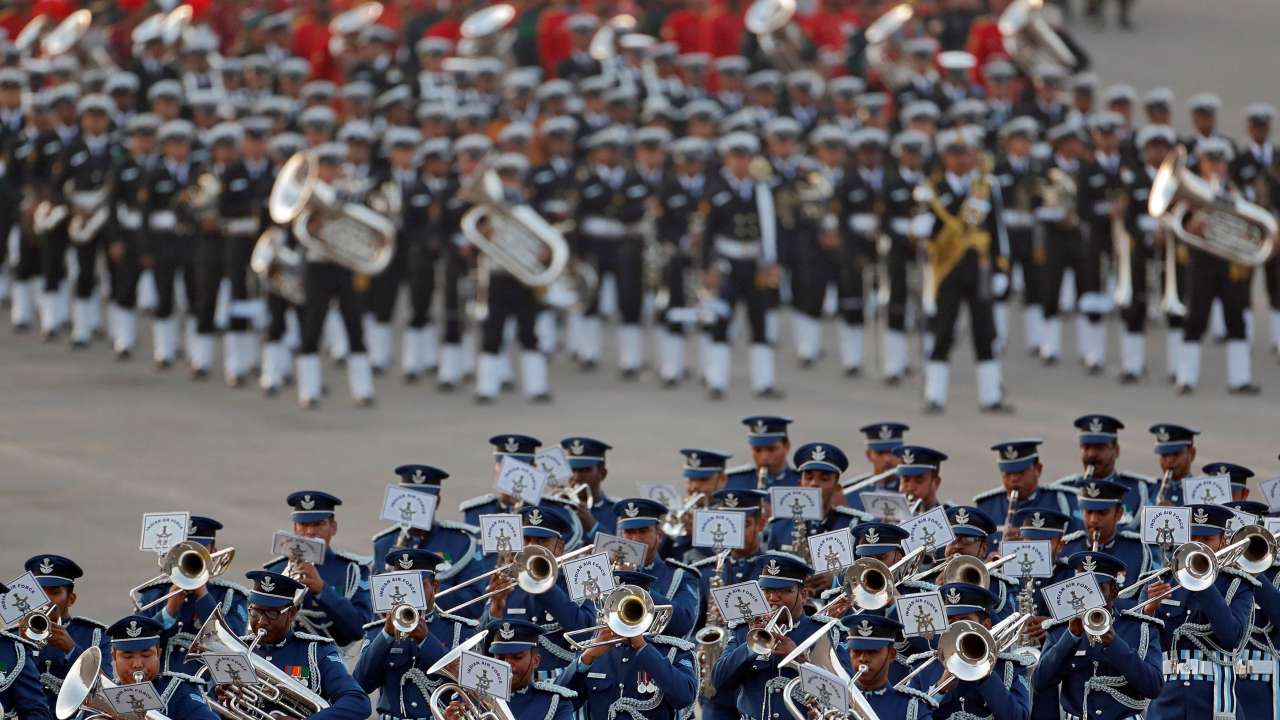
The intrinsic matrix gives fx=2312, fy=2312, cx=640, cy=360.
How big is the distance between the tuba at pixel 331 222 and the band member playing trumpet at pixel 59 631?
28.6 feet

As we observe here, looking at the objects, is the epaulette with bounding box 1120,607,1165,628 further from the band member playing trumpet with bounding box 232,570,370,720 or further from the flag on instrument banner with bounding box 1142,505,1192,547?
the band member playing trumpet with bounding box 232,570,370,720

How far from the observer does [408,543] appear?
11.9 m

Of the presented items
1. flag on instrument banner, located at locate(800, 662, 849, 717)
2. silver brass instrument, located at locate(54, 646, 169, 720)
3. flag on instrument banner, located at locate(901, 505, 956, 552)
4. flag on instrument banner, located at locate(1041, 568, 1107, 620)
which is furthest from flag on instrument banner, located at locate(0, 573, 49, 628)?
flag on instrument banner, located at locate(1041, 568, 1107, 620)

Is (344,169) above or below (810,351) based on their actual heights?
above

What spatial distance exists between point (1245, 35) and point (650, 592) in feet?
85.3

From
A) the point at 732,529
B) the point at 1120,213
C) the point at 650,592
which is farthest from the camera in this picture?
the point at 1120,213

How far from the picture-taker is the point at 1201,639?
1057cm

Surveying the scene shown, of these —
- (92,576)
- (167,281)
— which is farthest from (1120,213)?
(92,576)

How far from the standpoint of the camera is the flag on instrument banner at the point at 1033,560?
1066cm

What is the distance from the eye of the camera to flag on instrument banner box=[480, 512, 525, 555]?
1069 centimetres

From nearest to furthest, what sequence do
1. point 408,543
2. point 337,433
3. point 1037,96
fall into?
point 408,543 → point 337,433 → point 1037,96

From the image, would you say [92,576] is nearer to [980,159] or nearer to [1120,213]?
[980,159]

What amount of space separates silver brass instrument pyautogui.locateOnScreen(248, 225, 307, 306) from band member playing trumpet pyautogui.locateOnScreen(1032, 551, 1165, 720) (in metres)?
10.7

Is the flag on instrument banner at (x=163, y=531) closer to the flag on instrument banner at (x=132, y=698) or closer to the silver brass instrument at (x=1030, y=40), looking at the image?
the flag on instrument banner at (x=132, y=698)
